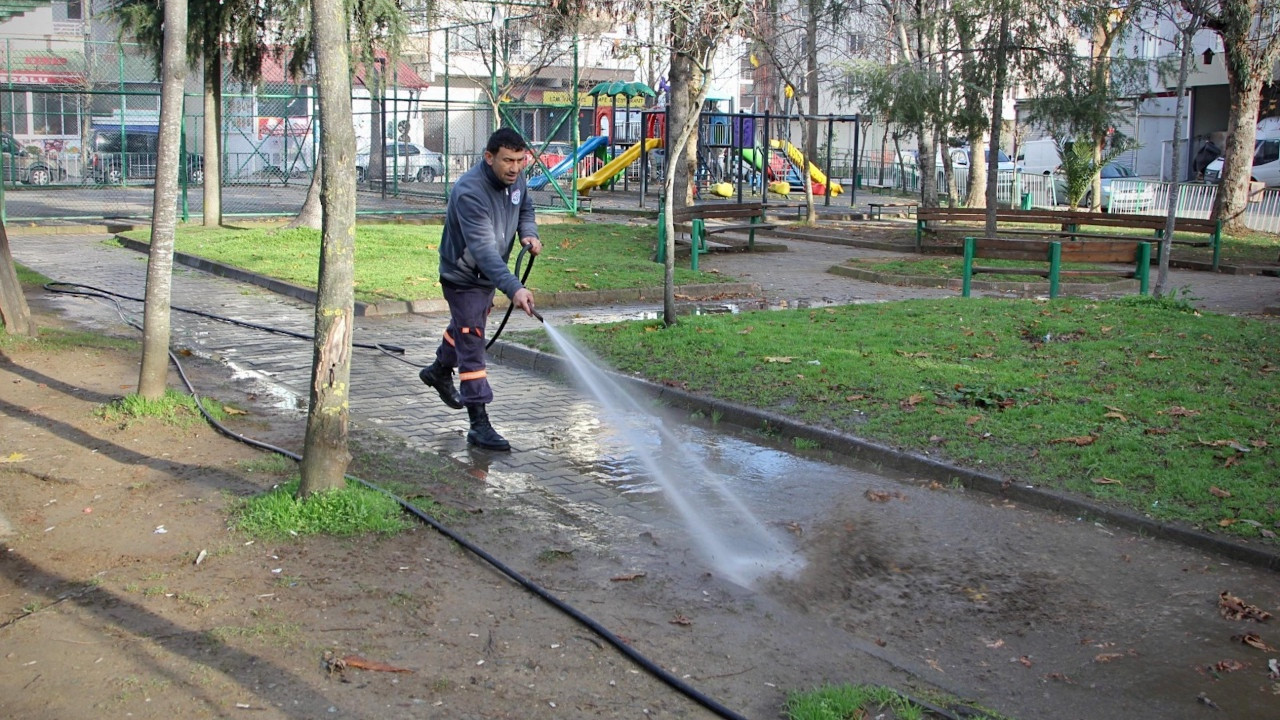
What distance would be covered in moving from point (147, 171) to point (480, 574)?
106 ft

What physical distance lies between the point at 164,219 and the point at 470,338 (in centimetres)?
221

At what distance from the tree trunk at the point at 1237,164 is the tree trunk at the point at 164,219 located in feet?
78.6

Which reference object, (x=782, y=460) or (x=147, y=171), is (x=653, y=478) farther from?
(x=147, y=171)

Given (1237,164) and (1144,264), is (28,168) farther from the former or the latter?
(1237,164)

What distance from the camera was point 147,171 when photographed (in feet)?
112

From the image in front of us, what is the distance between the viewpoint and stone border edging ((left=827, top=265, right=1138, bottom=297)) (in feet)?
53.6

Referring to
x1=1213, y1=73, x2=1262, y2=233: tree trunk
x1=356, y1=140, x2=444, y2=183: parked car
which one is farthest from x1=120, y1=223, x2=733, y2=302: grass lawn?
x1=356, y1=140, x2=444, y2=183: parked car

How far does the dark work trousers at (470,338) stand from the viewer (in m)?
7.71

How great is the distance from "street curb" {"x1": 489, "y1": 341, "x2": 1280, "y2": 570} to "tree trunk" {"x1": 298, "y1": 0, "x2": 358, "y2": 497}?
11.2 feet

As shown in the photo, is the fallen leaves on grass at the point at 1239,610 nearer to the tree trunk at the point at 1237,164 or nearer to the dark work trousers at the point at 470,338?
the dark work trousers at the point at 470,338

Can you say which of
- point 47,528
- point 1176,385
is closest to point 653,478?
point 47,528

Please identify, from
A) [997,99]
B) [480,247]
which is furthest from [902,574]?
[997,99]

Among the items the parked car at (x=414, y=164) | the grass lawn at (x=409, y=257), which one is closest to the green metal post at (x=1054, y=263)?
the grass lawn at (x=409, y=257)

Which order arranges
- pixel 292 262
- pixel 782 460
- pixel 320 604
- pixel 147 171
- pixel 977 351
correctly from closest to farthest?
pixel 320 604 → pixel 782 460 → pixel 977 351 → pixel 292 262 → pixel 147 171
